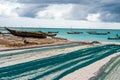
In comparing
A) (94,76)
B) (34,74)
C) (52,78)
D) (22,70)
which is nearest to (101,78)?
(94,76)

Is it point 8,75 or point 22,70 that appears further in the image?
point 22,70

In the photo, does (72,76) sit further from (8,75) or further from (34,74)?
(8,75)

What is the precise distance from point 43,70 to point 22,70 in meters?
1.93

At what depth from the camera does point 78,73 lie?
83.3 ft

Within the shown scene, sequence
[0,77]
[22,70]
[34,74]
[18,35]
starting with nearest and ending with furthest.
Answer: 1. [0,77]
2. [34,74]
3. [22,70]
4. [18,35]

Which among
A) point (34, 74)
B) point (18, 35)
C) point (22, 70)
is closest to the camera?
point (34, 74)

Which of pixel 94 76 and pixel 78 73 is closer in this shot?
pixel 94 76

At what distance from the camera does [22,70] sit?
26234mm

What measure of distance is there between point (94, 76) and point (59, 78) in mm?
3127

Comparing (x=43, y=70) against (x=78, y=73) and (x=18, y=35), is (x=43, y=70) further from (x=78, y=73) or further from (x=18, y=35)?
(x=18, y=35)

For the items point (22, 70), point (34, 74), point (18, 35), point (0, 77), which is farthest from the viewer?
point (18, 35)

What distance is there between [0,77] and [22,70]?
4007mm

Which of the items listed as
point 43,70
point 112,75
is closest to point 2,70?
point 43,70

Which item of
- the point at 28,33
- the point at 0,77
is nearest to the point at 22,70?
the point at 0,77
